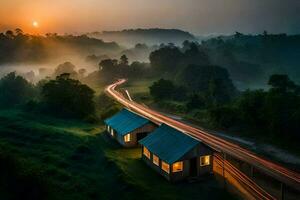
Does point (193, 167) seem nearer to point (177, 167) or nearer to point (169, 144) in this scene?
point (177, 167)

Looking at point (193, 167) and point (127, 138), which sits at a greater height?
point (127, 138)

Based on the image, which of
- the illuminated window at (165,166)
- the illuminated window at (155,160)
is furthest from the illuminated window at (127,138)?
the illuminated window at (165,166)

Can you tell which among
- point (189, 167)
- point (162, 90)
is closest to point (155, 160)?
point (189, 167)

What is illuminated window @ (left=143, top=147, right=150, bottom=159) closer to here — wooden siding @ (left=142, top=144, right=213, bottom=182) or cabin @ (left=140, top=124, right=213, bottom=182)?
cabin @ (left=140, top=124, right=213, bottom=182)

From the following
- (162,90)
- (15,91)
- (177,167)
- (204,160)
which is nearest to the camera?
(177,167)

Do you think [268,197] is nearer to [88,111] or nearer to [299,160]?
[299,160]

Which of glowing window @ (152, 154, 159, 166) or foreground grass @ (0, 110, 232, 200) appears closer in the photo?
foreground grass @ (0, 110, 232, 200)

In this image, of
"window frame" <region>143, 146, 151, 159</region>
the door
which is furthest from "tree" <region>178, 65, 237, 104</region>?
the door

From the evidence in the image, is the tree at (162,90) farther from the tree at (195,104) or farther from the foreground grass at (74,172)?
the foreground grass at (74,172)
